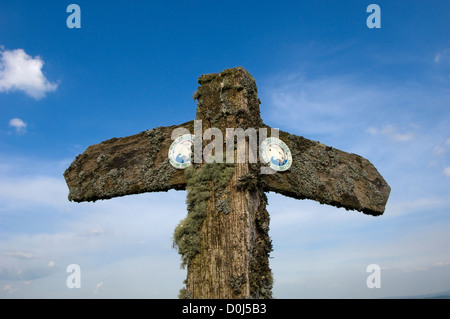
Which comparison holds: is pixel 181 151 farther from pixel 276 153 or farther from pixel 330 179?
pixel 330 179

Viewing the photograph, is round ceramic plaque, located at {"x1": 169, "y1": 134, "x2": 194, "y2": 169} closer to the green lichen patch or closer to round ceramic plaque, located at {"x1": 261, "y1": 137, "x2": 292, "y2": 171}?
the green lichen patch

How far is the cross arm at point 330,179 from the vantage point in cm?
345

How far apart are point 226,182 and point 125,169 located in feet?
4.02

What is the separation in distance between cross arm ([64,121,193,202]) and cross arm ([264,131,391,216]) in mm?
1030

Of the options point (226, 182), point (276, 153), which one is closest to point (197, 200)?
point (226, 182)

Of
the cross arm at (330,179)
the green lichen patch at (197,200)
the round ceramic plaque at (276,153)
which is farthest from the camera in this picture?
the cross arm at (330,179)

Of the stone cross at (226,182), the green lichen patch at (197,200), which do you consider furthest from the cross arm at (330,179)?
the green lichen patch at (197,200)

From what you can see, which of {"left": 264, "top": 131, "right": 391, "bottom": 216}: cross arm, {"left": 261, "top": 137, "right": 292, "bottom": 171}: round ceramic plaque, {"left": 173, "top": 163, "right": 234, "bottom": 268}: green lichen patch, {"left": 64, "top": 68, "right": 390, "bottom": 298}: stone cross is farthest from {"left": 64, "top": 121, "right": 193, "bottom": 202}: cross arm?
{"left": 264, "top": 131, "right": 391, "bottom": 216}: cross arm

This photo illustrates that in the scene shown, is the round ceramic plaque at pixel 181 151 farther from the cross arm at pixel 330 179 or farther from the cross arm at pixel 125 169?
the cross arm at pixel 330 179

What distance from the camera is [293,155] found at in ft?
12.0

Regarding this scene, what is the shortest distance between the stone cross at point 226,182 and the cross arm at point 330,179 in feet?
0.04

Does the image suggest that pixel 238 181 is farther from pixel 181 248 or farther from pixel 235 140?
pixel 181 248
